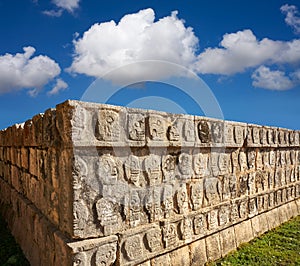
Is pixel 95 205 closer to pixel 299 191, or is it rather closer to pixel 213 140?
pixel 213 140

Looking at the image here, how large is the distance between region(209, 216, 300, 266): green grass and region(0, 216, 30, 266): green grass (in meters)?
2.73

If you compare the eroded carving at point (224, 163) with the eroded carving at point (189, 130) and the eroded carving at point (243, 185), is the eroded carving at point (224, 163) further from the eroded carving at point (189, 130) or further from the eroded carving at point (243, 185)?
the eroded carving at point (189, 130)

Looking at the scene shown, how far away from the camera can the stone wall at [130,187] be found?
2.88 metres

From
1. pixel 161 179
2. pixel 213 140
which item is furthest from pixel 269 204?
pixel 161 179

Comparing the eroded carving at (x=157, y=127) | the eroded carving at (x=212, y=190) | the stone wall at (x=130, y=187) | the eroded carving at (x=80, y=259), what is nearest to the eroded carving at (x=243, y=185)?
the stone wall at (x=130, y=187)

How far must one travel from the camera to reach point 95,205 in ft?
9.66

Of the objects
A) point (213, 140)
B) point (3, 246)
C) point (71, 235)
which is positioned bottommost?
point (3, 246)

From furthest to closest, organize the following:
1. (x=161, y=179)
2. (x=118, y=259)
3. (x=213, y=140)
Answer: (x=213, y=140) → (x=161, y=179) → (x=118, y=259)

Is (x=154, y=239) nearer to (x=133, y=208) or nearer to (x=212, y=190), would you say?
(x=133, y=208)

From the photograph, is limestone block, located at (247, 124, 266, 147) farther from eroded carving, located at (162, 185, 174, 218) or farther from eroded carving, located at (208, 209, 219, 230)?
eroded carving, located at (162, 185, 174, 218)

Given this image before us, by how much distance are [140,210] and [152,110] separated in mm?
1138

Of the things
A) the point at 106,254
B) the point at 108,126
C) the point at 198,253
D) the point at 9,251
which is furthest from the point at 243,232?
the point at 9,251

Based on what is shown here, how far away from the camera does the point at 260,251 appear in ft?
15.5

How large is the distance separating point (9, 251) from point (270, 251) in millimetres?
4095
